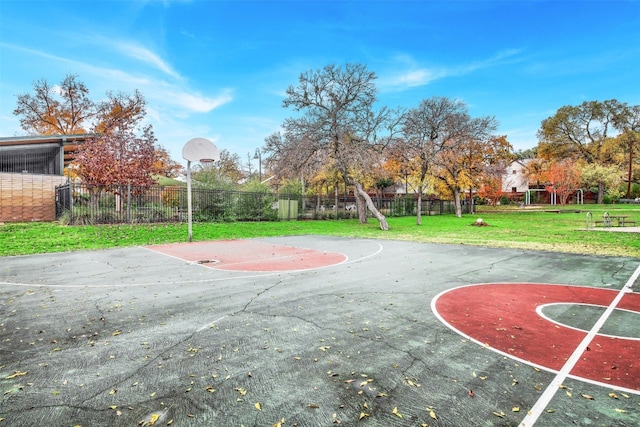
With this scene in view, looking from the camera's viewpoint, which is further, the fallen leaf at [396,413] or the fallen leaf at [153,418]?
the fallen leaf at [396,413]

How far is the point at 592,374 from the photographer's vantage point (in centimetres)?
283

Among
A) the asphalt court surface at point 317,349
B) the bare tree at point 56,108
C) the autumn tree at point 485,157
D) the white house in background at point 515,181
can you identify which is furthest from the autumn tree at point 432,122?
the white house in background at point 515,181

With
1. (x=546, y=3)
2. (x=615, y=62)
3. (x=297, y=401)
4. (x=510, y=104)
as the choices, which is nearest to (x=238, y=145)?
(x=510, y=104)

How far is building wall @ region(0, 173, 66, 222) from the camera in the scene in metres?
15.8

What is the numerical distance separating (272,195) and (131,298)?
16.8 meters

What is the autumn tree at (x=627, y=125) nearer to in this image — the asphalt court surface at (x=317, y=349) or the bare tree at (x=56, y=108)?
the asphalt court surface at (x=317, y=349)

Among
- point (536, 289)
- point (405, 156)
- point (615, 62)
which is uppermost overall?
point (615, 62)

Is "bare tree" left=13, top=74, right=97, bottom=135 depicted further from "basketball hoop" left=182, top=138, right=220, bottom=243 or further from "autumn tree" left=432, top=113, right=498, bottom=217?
"autumn tree" left=432, top=113, right=498, bottom=217

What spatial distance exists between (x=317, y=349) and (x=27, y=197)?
19811 millimetres

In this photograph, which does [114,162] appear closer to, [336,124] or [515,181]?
[336,124]

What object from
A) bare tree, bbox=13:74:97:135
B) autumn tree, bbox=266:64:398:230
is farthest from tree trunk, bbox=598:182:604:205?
bare tree, bbox=13:74:97:135

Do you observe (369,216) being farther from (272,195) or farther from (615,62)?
(615,62)

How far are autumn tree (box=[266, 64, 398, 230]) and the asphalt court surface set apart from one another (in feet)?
43.7

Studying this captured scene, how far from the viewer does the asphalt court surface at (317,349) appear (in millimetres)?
2293
